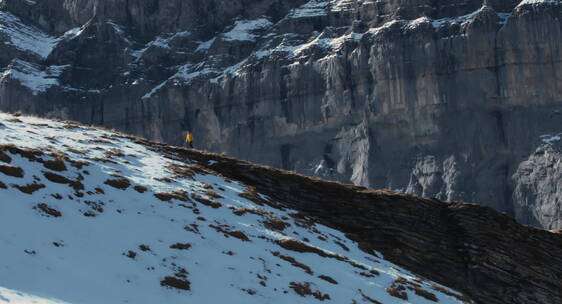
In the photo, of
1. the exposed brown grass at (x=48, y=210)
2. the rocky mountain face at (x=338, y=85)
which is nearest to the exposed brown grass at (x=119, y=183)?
the exposed brown grass at (x=48, y=210)

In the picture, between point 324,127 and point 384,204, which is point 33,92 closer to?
point 324,127

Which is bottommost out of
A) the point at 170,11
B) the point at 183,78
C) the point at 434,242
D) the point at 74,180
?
the point at 434,242

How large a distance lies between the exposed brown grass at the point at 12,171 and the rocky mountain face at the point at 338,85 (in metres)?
83.1

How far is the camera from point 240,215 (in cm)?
3481

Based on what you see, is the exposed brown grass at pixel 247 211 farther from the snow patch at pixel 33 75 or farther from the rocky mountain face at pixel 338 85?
the snow patch at pixel 33 75

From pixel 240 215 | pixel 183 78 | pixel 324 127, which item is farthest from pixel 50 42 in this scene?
pixel 240 215

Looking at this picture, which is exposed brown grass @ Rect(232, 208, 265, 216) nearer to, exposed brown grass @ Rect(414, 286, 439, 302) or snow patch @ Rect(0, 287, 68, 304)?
exposed brown grass @ Rect(414, 286, 439, 302)

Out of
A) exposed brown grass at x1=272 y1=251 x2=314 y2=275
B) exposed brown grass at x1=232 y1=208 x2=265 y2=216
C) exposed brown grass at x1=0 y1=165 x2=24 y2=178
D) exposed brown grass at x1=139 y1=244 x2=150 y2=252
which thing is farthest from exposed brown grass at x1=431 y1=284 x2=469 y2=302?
exposed brown grass at x1=0 y1=165 x2=24 y2=178

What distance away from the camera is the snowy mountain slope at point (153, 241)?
24.8m

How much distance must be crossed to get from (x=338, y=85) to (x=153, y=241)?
9847 centimetres

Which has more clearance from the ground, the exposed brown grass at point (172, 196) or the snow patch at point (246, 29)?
the snow patch at point (246, 29)

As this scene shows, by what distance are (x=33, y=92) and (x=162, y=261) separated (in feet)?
399

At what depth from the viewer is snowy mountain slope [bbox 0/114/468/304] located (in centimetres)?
2477

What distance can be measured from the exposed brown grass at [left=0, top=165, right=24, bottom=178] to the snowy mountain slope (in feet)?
0.22
